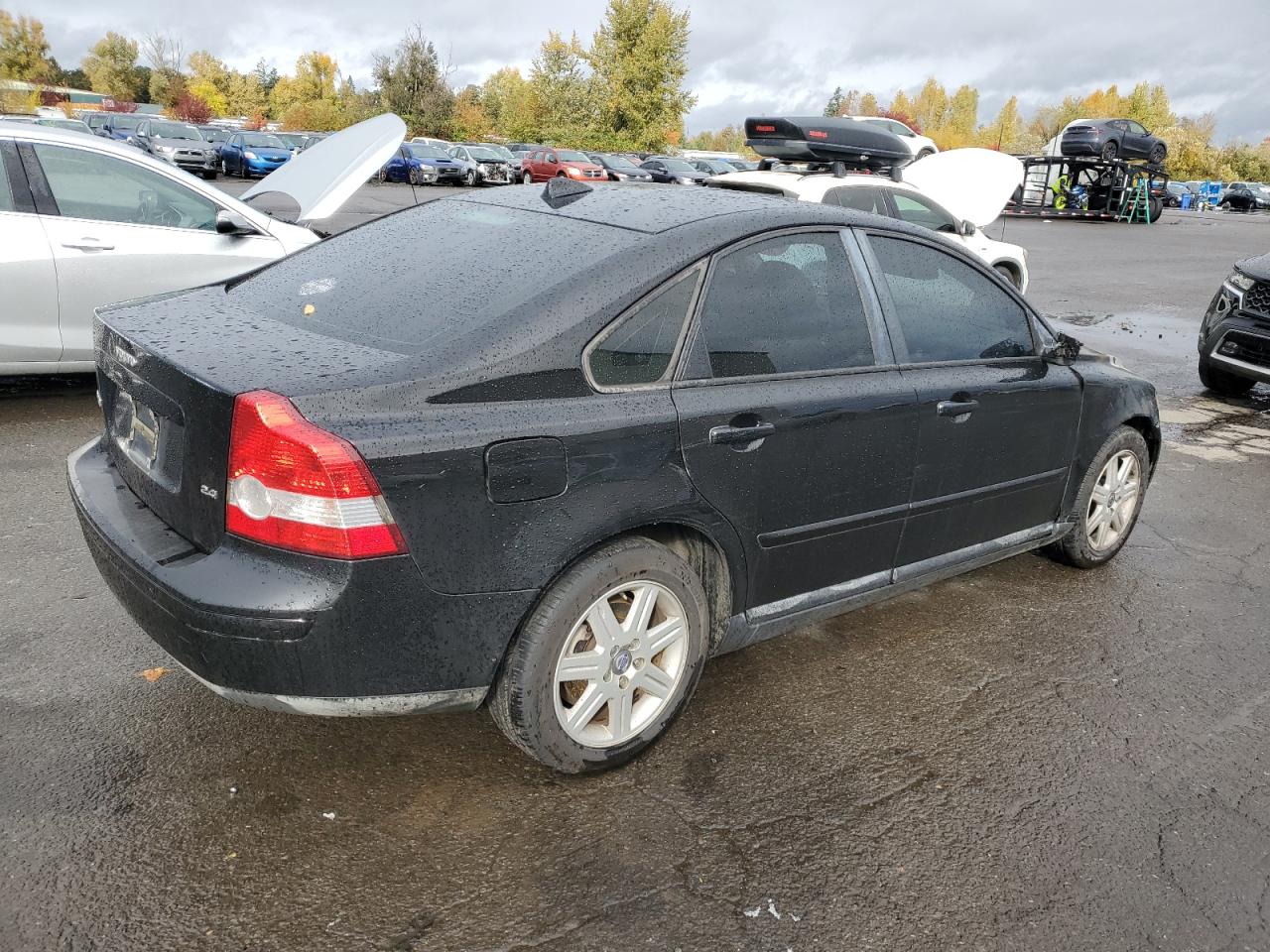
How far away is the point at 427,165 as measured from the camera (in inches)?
1330

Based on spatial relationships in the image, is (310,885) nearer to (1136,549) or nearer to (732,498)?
(732,498)

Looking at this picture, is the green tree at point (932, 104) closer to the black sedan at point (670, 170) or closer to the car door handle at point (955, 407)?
the black sedan at point (670, 170)

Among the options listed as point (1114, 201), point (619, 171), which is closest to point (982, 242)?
point (1114, 201)

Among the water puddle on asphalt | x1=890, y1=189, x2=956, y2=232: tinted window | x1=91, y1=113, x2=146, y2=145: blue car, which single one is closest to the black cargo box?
x1=890, y1=189, x2=956, y2=232: tinted window

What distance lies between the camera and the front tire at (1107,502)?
439cm

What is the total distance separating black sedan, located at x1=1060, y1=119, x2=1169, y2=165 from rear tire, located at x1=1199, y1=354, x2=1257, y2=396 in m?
22.4

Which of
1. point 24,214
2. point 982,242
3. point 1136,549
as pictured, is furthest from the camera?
point 982,242

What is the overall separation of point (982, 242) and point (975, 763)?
319 inches

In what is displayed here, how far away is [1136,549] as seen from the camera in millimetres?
4992

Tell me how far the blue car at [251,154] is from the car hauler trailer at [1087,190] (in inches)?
912

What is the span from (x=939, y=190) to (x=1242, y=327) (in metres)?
3.67

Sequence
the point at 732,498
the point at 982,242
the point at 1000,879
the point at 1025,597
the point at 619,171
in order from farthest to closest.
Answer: the point at 619,171 < the point at 982,242 < the point at 1025,597 < the point at 732,498 < the point at 1000,879

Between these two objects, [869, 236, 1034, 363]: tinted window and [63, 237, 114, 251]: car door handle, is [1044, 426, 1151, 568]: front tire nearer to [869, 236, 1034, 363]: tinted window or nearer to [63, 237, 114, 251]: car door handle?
[869, 236, 1034, 363]: tinted window

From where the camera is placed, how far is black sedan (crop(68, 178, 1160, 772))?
241 centimetres
